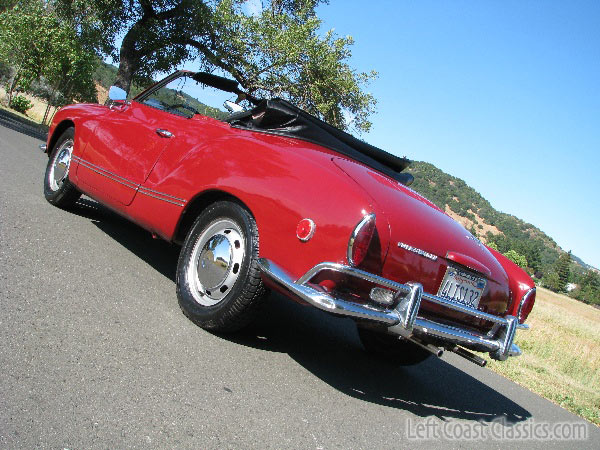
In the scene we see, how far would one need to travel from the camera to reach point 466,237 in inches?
138

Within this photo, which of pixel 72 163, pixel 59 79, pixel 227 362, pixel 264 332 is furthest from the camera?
pixel 59 79

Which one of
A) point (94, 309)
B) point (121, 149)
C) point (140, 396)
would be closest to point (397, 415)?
point (140, 396)

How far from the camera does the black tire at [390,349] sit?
13.5 feet

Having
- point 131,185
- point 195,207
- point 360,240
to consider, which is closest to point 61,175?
point 131,185

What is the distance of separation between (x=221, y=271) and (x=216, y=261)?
0.08 metres

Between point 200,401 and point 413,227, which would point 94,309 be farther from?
point 413,227

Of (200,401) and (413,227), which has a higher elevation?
(413,227)

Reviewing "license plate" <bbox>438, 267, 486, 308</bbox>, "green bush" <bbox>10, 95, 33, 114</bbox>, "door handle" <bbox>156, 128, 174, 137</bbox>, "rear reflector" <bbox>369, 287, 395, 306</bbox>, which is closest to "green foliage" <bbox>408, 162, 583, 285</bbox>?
"green bush" <bbox>10, 95, 33, 114</bbox>

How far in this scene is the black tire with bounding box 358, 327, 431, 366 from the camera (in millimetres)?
4113

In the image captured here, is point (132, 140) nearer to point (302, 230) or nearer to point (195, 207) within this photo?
point (195, 207)

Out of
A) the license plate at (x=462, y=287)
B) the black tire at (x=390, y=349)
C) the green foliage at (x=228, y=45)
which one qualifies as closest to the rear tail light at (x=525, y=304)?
the license plate at (x=462, y=287)

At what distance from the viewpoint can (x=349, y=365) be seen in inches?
152

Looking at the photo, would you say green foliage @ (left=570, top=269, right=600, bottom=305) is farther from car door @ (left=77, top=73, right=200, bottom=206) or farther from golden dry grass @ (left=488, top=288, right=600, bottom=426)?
car door @ (left=77, top=73, right=200, bottom=206)

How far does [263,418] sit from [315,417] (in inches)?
13.6
